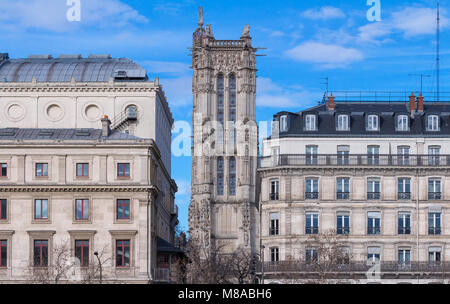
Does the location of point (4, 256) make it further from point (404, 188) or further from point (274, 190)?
point (404, 188)

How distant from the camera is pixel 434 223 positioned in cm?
8550

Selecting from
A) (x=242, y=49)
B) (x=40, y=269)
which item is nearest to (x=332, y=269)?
(x=40, y=269)

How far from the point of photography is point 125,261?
266ft

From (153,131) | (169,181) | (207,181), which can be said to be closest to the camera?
(153,131)

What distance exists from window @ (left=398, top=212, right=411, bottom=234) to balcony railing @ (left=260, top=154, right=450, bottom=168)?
466 cm

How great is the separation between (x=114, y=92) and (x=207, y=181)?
5746 centimetres

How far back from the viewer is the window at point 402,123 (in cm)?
9112

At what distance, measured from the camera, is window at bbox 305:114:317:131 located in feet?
299

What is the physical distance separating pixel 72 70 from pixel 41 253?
35.5m

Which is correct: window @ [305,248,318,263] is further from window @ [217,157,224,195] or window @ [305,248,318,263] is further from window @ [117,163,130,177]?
window @ [217,157,224,195]

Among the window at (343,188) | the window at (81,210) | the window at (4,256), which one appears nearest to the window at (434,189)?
the window at (343,188)

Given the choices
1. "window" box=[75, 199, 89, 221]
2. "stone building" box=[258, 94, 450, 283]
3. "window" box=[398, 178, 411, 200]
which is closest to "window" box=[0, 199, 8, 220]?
"window" box=[75, 199, 89, 221]

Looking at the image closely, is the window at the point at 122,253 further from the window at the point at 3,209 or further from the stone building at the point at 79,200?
the window at the point at 3,209
